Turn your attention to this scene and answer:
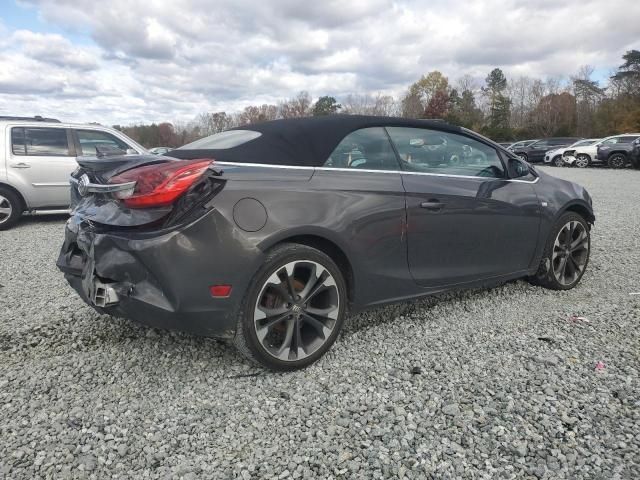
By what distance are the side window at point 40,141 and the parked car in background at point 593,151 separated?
75.5ft

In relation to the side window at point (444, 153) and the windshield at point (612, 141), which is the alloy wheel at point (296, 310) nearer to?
the side window at point (444, 153)

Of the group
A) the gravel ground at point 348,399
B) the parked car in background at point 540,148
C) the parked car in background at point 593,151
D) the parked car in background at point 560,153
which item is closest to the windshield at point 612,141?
the parked car in background at point 593,151

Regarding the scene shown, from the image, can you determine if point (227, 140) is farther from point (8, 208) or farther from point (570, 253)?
point (8, 208)

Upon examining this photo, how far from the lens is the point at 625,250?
5.77 meters

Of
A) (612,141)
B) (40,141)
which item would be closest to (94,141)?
(40,141)

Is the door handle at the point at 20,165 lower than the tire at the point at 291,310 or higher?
higher

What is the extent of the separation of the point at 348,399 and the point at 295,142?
1484mm

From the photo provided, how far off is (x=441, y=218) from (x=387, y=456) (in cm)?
168

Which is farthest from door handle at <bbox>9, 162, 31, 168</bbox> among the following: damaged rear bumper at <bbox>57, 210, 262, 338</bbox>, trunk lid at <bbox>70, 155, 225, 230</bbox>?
damaged rear bumper at <bbox>57, 210, 262, 338</bbox>

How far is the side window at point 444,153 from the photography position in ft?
10.8

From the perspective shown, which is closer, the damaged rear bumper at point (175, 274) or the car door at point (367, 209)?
the damaged rear bumper at point (175, 274)

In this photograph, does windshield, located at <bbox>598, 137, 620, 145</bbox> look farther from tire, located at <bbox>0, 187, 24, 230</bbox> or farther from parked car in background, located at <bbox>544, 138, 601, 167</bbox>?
tire, located at <bbox>0, 187, 24, 230</bbox>

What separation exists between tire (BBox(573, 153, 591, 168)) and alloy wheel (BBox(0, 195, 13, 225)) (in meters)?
24.9

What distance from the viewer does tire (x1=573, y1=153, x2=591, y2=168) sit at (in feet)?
79.7
